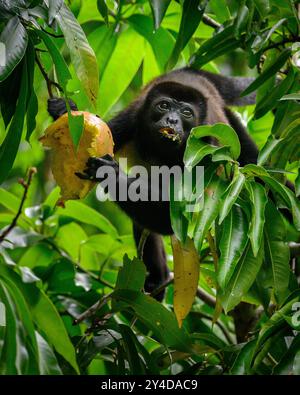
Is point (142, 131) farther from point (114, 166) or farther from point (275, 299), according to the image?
point (275, 299)

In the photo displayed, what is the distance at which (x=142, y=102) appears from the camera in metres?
3.25

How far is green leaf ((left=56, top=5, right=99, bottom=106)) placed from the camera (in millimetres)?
1712

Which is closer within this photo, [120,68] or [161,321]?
[161,321]

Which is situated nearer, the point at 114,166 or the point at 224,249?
the point at 224,249

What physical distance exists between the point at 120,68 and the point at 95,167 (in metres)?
0.80

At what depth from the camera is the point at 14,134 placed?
1819 mm

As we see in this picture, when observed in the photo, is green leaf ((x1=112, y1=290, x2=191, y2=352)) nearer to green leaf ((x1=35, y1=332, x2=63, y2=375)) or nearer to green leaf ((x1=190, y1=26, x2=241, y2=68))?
green leaf ((x1=35, y1=332, x2=63, y2=375))

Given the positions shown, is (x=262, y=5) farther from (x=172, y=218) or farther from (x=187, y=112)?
(x=187, y=112)

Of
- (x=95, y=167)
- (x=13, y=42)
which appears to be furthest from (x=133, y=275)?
(x=13, y=42)

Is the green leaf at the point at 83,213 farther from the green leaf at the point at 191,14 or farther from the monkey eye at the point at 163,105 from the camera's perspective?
the green leaf at the point at 191,14
